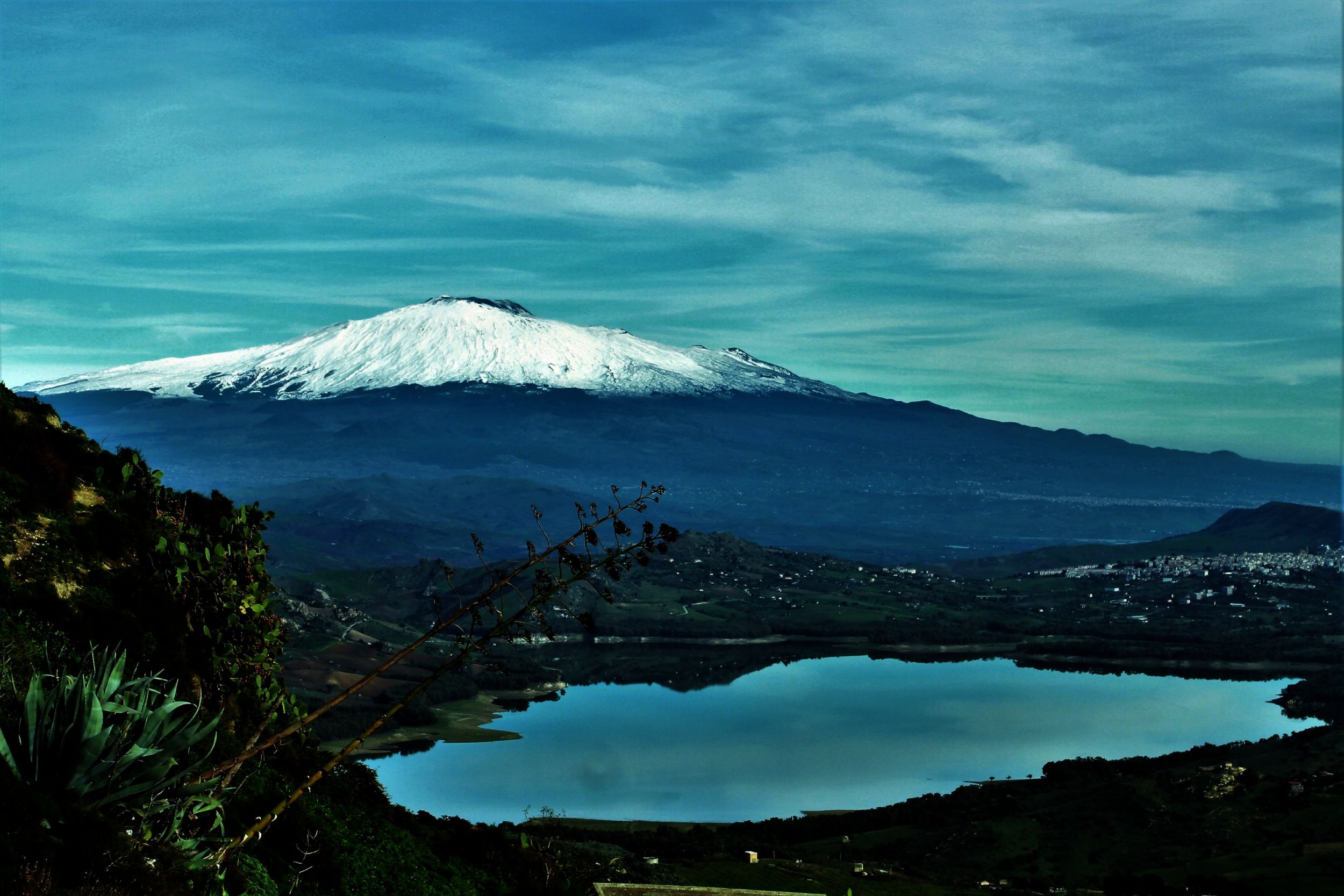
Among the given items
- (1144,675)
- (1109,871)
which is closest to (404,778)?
(1109,871)

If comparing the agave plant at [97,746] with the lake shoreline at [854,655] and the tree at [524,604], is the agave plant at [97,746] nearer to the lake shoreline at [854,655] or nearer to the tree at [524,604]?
the tree at [524,604]

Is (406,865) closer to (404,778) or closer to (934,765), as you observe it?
(404,778)

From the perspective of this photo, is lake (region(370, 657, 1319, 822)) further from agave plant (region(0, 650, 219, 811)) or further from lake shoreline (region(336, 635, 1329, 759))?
agave plant (region(0, 650, 219, 811))

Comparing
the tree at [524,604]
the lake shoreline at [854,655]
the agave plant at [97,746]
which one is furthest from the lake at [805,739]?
the tree at [524,604]

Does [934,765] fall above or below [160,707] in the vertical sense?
below

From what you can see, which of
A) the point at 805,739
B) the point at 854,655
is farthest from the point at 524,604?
the point at 854,655

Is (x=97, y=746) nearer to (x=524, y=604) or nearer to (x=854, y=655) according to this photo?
(x=524, y=604)
